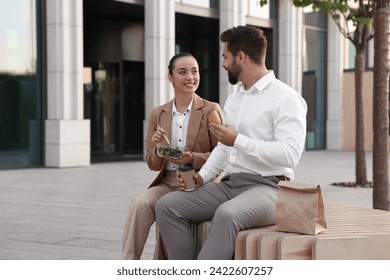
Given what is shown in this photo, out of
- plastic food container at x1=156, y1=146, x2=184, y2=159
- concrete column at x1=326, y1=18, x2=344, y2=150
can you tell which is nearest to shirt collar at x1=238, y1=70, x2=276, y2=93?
plastic food container at x1=156, y1=146, x2=184, y2=159

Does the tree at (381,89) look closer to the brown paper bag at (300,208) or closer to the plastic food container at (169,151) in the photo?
the plastic food container at (169,151)

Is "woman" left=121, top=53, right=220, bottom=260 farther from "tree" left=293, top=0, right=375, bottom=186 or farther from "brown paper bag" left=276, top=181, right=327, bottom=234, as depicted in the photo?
"tree" left=293, top=0, right=375, bottom=186

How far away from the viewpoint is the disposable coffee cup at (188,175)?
4.17m

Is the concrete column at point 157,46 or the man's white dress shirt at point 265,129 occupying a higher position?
the concrete column at point 157,46

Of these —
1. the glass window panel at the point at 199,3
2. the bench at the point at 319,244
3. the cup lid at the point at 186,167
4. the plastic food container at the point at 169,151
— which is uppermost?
the glass window panel at the point at 199,3

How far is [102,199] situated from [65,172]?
16.7 feet

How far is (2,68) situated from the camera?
610 inches

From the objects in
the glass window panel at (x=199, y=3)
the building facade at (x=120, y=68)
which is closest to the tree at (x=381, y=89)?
the building facade at (x=120, y=68)

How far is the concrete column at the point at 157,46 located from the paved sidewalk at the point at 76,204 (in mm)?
2432

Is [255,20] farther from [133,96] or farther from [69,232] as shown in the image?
[69,232]

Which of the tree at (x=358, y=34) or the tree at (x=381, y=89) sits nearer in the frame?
the tree at (x=381, y=89)

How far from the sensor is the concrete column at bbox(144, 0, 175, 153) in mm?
18250

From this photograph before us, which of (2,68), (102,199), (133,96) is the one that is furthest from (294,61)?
(102,199)

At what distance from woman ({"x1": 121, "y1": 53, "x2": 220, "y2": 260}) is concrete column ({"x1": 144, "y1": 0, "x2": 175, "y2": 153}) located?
44.2 feet
